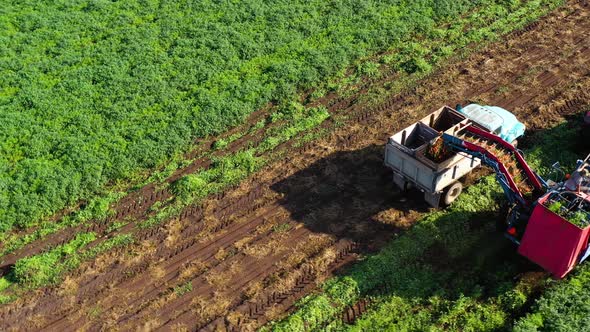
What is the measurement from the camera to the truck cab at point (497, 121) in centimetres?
2080

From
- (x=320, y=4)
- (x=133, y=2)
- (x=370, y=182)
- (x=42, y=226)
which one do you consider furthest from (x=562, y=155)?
(x=133, y=2)

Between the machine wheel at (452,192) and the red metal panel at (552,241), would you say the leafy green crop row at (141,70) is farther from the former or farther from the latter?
the red metal panel at (552,241)

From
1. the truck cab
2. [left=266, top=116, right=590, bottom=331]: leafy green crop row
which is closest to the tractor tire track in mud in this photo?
[left=266, top=116, right=590, bottom=331]: leafy green crop row

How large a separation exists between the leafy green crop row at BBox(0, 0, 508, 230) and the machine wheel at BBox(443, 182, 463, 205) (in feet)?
29.8

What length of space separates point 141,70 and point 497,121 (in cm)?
1614

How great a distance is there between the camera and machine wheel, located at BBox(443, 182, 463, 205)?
19.5 meters

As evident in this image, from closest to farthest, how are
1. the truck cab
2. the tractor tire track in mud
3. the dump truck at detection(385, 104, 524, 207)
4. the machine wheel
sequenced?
the tractor tire track in mud → the dump truck at detection(385, 104, 524, 207) → the machine wheel → the truck cab

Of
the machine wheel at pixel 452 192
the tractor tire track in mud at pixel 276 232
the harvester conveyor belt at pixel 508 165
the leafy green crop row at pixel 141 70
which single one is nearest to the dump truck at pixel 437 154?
the machine wheel at pixel 452 192

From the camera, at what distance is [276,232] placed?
1948 centimetres

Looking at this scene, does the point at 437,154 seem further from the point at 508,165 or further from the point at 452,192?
the point at 508,165

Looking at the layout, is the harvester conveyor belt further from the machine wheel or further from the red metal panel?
the machine wheel

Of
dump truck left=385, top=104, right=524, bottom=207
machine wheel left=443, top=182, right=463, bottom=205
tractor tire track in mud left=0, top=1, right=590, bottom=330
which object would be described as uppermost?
dump truck left=385, top=104, right=524, bottom=207

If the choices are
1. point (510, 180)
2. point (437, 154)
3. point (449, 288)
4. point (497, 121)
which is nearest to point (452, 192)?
point (437, 154)

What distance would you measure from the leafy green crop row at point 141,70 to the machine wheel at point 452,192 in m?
9.07
